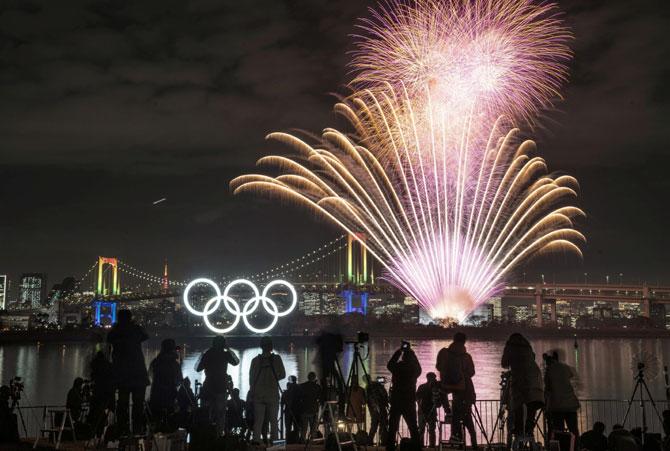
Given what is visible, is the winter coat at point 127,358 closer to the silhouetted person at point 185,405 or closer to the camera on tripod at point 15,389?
the silhouetted person at point 185,405

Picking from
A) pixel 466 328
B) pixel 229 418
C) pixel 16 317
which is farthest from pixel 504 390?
pixel 16 317

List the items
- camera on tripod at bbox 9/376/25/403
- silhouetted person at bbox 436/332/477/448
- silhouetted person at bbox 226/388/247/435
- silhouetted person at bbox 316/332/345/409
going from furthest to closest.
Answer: camera on tripod at bbox 9/376/25/403 → silhouetted person at bbox 226/388/247/435 → silhouetted person at bbox 316/332/345/409 → silhouetted person at bbox 436/332/477/448

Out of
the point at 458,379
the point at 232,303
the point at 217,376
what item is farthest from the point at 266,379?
the point at 232,303

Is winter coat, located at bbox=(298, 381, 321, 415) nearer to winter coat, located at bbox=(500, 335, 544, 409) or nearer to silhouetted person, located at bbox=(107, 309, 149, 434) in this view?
silhouetted person, located at bbox=(107, 309, 149, 434)

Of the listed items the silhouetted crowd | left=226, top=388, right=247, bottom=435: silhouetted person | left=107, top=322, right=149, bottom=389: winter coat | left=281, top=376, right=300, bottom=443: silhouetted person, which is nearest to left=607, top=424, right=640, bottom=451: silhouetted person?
the silhouetted crowd

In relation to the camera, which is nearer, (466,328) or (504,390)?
(504,390)

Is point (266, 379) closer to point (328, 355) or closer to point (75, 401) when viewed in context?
point (328, 355)

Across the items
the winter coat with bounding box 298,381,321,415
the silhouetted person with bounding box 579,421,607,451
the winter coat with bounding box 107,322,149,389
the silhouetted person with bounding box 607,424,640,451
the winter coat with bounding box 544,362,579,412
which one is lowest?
the silhouetted person with bounding box 579,421,607,451

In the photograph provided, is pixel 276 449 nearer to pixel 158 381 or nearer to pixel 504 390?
pixel 158 381
